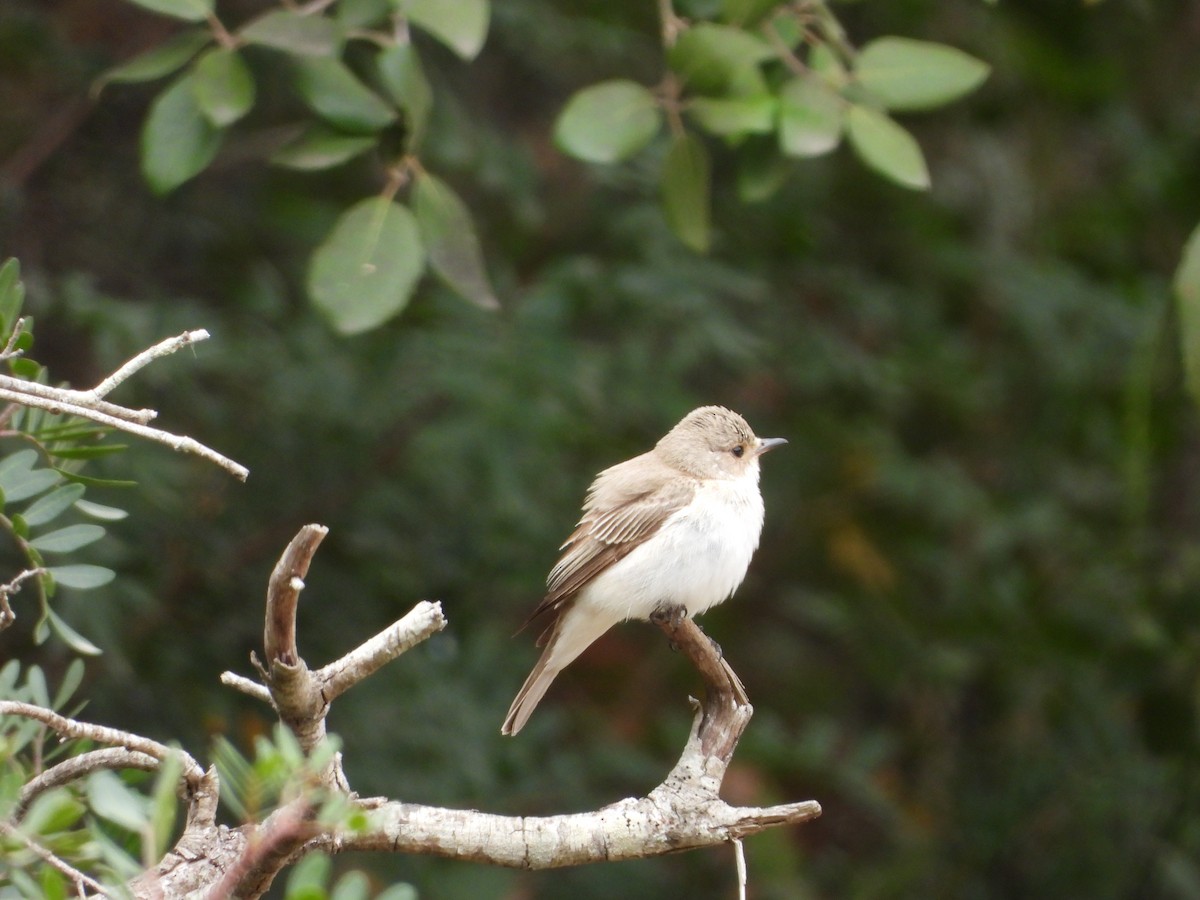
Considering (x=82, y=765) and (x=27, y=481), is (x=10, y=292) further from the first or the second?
(x=82, y=765)

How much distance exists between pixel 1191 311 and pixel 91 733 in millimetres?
2294

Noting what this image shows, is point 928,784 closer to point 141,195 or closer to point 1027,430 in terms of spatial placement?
point 1027,430

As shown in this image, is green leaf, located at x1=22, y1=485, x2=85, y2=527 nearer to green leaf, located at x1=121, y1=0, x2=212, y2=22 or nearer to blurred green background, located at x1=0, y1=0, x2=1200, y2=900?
green leaf, located at x1=121, y1=0, x2=212, y2=22

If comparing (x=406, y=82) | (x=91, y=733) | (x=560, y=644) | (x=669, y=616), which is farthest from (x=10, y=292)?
(x=560, y=644)

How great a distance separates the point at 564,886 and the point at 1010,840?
6.32 ft

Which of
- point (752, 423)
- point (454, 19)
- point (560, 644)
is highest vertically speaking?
point (454, 19)

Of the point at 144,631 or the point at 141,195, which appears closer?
the point at 144,631

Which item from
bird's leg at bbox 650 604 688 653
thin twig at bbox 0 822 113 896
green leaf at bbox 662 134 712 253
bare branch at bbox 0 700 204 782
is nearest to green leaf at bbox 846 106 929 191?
green leaf at bbox 662 134 712 253

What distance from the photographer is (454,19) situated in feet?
10.7

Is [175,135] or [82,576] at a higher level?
[175,135]

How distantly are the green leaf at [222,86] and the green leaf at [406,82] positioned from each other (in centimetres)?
33

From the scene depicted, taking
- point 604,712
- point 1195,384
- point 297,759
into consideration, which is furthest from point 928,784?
point 297,759

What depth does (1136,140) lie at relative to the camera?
6594 millimetres

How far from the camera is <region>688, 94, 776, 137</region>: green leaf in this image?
3.54 meters
